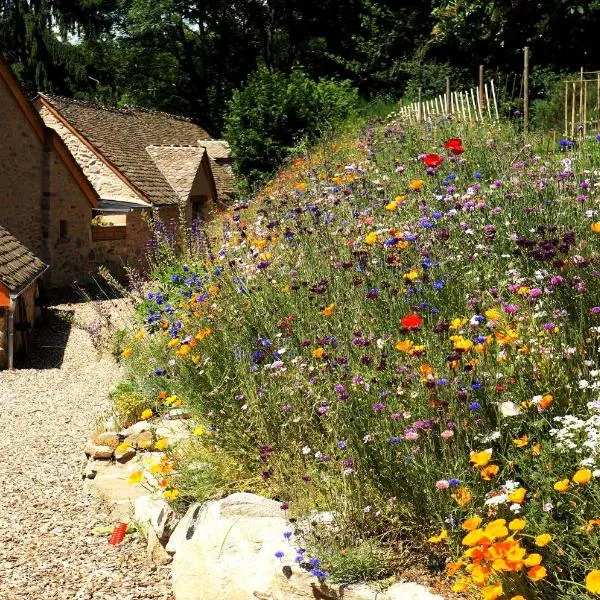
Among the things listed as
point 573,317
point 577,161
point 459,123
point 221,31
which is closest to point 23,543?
point 573,317

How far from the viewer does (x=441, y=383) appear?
147 inches

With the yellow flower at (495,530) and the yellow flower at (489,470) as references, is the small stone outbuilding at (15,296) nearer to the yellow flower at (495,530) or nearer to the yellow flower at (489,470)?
the yellow flower at (489,470)

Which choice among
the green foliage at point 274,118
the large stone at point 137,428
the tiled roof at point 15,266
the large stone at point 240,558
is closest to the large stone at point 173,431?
the large stone at point 137,428

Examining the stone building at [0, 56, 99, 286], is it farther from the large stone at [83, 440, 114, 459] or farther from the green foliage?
the large stone at [83, 440, 114, 459]

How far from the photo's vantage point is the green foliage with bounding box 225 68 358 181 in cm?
2403

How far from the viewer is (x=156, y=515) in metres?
5.33

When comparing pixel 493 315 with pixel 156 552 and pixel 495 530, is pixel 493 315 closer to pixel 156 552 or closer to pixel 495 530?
pixel 495 530

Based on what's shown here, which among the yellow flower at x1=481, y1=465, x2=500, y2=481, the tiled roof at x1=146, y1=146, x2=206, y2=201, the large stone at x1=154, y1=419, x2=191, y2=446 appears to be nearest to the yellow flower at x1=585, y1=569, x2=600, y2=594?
the yellow flower at x1=481, y1=465, x2=500, y2=481

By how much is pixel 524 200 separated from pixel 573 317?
5.09 feet

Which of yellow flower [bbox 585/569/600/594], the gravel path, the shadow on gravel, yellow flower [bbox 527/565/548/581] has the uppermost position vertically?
yellow flower [bbox 585/569/600/594]

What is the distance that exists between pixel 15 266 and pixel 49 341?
1.42m

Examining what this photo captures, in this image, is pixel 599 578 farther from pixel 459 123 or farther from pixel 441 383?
pixel 459 123

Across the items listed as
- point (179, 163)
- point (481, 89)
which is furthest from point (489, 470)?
point (179, 163)

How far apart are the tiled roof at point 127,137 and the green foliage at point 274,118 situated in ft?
8.69
